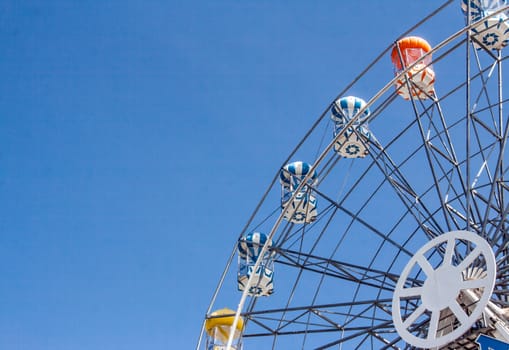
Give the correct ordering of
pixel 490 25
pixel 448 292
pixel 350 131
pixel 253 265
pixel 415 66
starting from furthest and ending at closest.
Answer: pixel 253 265, pixel 350 131, pixel 415 66, pixel 490 25, pixel 448 292

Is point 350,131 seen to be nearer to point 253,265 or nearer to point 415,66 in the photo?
point 415,66

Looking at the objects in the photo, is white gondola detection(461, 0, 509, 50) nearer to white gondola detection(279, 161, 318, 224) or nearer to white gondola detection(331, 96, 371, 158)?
white gondola detection(331, 96, 371, 158)

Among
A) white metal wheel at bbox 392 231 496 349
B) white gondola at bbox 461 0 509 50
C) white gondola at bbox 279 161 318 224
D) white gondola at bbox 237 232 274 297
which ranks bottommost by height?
white metal wheel at bbox 392 231 496 349

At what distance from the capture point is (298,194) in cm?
2128

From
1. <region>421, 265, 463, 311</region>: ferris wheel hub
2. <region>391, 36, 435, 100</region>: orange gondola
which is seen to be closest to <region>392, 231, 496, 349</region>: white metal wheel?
<region>421, 265, 463, 311</region>: ferris wheel hub

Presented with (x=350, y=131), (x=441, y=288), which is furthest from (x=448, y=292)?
(x=350, y=131)

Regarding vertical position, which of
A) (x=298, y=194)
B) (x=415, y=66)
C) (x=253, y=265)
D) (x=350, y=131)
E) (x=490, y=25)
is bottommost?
(x=253, y=265)

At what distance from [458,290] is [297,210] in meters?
7.76

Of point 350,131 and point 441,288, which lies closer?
point 441,288

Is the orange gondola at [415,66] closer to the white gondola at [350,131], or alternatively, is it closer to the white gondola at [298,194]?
the white gondola at [350,131]

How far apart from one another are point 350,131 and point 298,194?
235 cm

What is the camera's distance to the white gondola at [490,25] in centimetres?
1822

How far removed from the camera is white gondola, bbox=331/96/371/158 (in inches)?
813

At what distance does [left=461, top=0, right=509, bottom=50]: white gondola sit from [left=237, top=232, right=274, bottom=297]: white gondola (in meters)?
7.73
